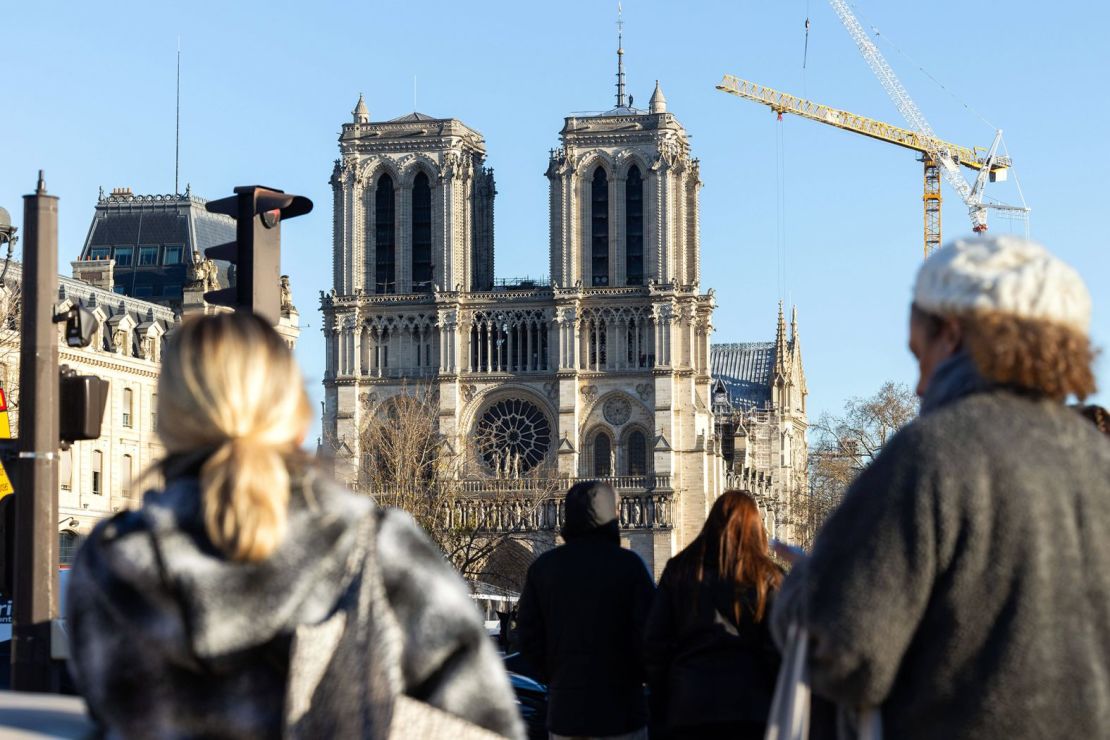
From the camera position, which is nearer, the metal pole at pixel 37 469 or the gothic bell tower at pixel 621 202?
the metal pole at pixel 37 469

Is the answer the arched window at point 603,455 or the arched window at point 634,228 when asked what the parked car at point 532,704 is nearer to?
the arched window at point 603,455

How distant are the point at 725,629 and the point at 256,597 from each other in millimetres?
4196

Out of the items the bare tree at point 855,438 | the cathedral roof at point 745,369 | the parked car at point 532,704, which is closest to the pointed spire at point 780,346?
the cathedral roof at point 745,369

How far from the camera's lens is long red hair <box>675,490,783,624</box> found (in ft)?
25.5

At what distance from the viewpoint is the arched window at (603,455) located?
3322 inches

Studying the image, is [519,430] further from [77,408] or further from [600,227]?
[77,408]

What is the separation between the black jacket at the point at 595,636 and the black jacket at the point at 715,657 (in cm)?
65

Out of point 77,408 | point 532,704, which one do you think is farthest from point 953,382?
point 532,704

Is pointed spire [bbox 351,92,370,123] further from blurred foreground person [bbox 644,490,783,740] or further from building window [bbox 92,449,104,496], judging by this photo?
blurred foreground person [bbox 644,490,783,740]

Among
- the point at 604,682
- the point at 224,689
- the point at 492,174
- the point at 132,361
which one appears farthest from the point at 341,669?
the point at 492,174

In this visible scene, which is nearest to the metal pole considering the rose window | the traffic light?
the traffic light

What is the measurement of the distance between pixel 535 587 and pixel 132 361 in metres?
57.7

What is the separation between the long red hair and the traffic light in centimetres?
245

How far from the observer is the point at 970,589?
4.00 meters
